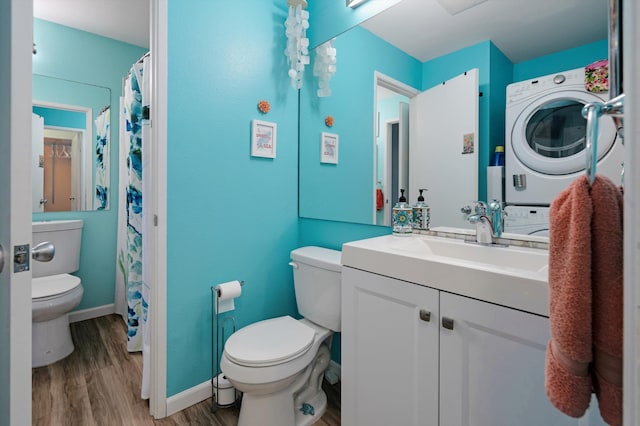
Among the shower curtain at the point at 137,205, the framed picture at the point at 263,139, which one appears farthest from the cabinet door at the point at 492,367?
the shower curtain at the point at 137,205

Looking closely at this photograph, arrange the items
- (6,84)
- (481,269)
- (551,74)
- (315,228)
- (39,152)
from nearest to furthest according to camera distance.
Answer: (6,84) < (481,269) < (551,74) < (315,228) < (39,152)

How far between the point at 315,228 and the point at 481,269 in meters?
1.24

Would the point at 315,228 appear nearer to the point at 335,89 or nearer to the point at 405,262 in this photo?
the point at 335,89

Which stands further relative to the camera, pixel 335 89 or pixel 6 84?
pixel 335 89

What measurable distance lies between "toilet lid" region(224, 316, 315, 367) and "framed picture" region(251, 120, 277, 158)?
0.98m

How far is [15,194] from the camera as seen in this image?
685mm

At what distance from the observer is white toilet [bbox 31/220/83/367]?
2004mm

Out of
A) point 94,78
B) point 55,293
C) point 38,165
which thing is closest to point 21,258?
point 55,293

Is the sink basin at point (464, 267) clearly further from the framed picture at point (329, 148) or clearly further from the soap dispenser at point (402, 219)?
the framed picture at point (329, 148)

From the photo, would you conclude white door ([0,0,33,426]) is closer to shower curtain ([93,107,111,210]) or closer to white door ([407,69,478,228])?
white door ([407,69,478,228])

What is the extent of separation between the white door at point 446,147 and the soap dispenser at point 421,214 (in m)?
0.02

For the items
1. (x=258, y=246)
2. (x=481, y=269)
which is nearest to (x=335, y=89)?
(x=258, y=246)

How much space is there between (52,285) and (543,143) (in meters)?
2.97

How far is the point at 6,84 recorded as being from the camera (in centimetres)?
69
